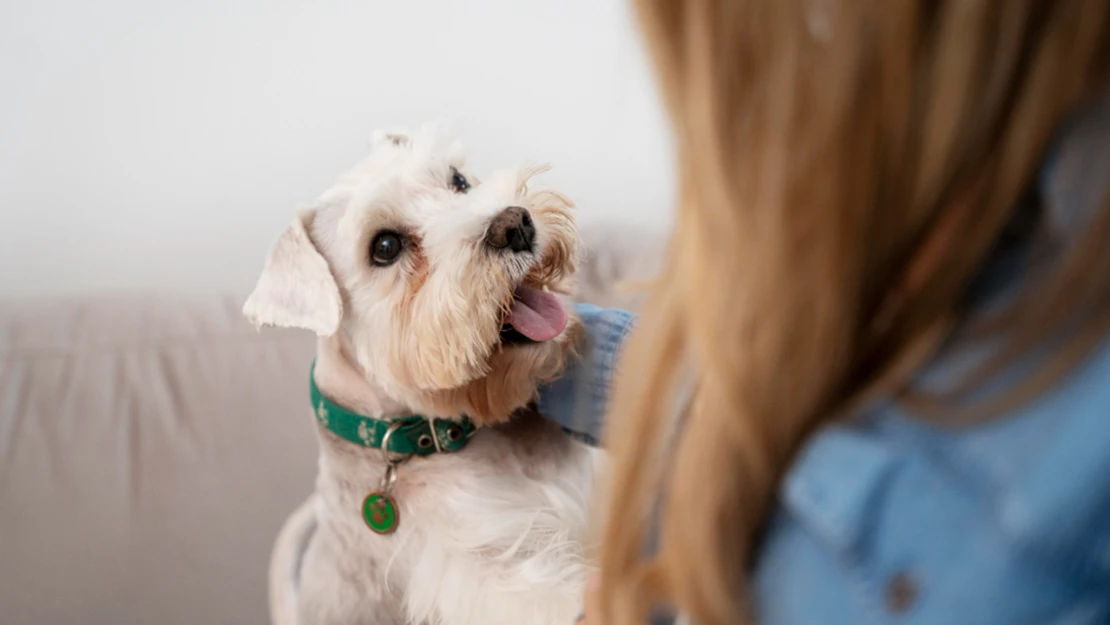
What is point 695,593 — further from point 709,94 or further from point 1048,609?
point 709,94

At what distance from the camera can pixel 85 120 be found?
1.70 metres

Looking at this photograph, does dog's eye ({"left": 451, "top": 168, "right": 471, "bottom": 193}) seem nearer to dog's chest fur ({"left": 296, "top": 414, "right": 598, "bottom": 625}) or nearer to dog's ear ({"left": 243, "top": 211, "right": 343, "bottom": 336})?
dog's ear ({"left": 243, "top": 211, "right": 343, "bottom": 336})

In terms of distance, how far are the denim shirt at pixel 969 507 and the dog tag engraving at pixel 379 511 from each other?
644 millimetres

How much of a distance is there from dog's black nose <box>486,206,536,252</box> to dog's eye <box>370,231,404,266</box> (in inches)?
6.4

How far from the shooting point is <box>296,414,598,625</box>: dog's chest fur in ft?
3.56

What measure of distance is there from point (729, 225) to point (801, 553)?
0.25 metres

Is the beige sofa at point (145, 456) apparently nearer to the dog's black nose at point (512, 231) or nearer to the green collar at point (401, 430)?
the green collar at point (401, 430)

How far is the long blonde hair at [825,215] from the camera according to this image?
1.58 ft

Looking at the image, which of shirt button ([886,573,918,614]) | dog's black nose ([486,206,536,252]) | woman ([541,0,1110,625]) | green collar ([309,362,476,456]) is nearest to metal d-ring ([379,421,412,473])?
green collar ([309,362,476,456])

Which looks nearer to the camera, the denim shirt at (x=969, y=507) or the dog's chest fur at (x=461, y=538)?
the denim shirt at (x=969, y=507)

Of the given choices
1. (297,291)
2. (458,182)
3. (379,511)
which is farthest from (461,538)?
(458,182)

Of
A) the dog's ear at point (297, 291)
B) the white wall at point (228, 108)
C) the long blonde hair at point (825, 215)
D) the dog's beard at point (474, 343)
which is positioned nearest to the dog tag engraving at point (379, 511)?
the dog's beard at point (474, 343)

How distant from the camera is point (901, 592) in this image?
0.53m

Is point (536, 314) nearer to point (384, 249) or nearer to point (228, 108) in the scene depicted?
point (384, 249)
